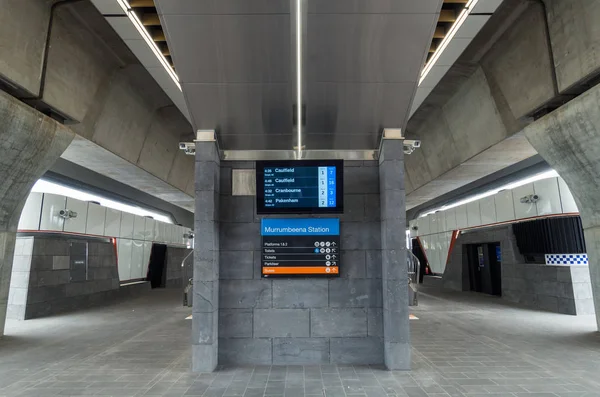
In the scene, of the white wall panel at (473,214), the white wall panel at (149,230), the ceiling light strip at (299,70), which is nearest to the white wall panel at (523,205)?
the white wall panel at (473,214)

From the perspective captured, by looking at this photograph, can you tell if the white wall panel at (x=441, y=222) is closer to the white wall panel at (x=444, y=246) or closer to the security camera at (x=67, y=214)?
the white wall panel at (x=444, y=246)

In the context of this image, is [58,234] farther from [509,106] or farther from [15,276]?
[509,106]

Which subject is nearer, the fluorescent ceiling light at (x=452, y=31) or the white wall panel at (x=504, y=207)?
the fluorescent ceiling light at (x=452, y=31)

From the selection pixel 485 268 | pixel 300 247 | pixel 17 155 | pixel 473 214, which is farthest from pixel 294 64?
pixel 485 268

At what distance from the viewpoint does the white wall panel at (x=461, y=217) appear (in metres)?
13.3

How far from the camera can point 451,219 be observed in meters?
14.4

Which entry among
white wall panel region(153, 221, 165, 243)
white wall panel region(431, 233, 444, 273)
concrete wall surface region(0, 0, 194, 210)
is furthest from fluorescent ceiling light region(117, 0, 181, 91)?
white wall panel region(431, 233, 444, 273)

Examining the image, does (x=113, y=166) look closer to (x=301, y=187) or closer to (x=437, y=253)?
(x=301, y=187)

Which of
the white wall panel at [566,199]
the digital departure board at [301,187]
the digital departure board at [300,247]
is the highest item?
the white wall panel at [566,199]

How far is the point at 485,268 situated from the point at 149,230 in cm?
1318

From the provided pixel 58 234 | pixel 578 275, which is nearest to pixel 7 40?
pixel 58 234

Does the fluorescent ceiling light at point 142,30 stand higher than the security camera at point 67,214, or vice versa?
the fluorescent ceiling light at point 142,30

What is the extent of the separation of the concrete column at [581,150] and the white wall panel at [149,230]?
13.4 m

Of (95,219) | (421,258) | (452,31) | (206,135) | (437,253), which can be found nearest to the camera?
(206,135)
